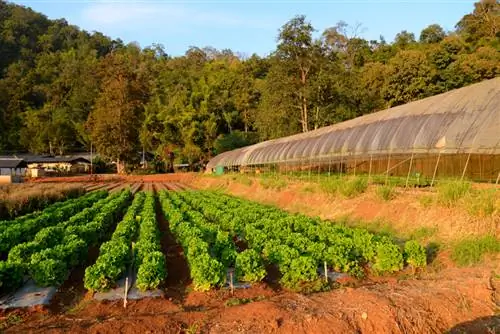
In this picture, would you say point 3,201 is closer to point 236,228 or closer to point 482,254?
point 236,228

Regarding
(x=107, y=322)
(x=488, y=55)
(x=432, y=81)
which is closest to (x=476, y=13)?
(x=488, y=55)

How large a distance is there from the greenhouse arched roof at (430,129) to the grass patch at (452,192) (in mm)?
1181

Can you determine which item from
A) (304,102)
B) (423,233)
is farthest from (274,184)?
(304,102)

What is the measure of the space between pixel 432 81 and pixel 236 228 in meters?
40.9

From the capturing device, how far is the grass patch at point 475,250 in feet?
30.8

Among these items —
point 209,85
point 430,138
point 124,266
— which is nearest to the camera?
point 124,266

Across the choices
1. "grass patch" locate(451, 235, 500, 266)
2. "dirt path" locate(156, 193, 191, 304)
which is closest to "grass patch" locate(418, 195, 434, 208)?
"grass patch" locate(451, 235, 500, 266)

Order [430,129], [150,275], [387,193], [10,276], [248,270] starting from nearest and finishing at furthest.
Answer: [150,275], [10,276], [248,270], [387,193], [430,129]

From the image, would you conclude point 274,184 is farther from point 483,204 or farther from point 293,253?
point 293,253

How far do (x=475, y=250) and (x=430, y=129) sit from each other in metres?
5.82

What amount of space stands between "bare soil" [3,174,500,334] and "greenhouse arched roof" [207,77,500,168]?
442 centimetres

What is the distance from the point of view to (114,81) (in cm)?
6700

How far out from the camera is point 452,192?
11.3 m

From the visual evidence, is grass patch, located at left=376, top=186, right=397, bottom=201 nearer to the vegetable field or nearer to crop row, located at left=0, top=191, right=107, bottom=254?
the vegetable field
